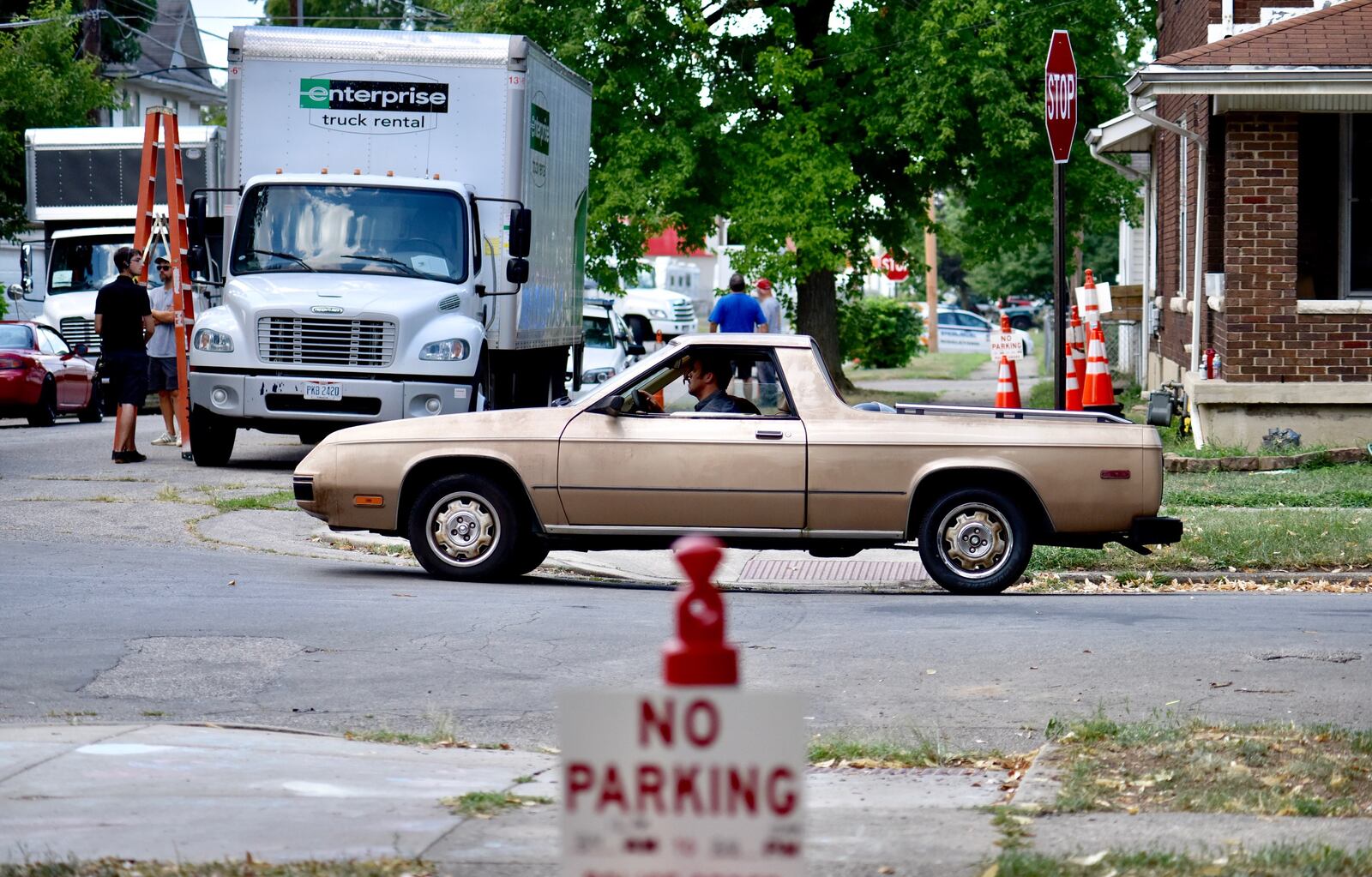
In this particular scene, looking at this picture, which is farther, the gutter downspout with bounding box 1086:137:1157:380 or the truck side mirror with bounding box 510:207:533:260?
the gutter downspout with bounding box 1086:137:1157:380

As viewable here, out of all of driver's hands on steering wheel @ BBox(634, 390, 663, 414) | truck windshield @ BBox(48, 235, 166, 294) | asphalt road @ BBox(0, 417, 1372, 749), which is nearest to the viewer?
asphalt road @ BBox(0, 417, 1372, 749)

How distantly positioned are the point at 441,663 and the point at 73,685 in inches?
59.4

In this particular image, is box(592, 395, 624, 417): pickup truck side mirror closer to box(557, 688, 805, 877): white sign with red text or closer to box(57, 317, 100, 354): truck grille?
box(557, 688, 805, 877): white sign with red text

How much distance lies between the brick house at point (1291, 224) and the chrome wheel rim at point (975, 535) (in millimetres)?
7102

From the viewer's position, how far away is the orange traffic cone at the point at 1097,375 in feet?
60.6

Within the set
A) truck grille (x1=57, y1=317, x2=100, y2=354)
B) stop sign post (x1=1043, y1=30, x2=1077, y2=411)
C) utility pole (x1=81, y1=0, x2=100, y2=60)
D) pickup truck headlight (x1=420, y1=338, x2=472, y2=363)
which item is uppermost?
utility pole (x1=81, y1=0, x2=100, y2=60)

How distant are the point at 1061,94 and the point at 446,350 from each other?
571cm

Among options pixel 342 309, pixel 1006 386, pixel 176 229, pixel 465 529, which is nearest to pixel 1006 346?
pixel 1006 386

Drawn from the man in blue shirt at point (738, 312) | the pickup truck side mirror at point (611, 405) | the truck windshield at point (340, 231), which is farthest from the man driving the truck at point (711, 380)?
the man in blue shirt at point (738, 312)

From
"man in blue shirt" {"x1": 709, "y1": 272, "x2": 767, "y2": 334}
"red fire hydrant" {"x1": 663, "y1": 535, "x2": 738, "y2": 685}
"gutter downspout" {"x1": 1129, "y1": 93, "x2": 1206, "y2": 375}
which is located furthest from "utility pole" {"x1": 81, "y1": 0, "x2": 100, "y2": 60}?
"red fire hydrant" {"x1": 663, "y1": 535, "x2": 738, "y2": 685}

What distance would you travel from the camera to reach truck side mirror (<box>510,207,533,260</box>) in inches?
639

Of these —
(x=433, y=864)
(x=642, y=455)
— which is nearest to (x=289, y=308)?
(x=642, y=455)

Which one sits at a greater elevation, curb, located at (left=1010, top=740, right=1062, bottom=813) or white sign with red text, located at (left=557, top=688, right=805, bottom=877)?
white sign with red text, located at (left=557, top=688, right=805, bottom=877)

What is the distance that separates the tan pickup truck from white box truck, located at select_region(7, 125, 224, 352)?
62.7 feet
